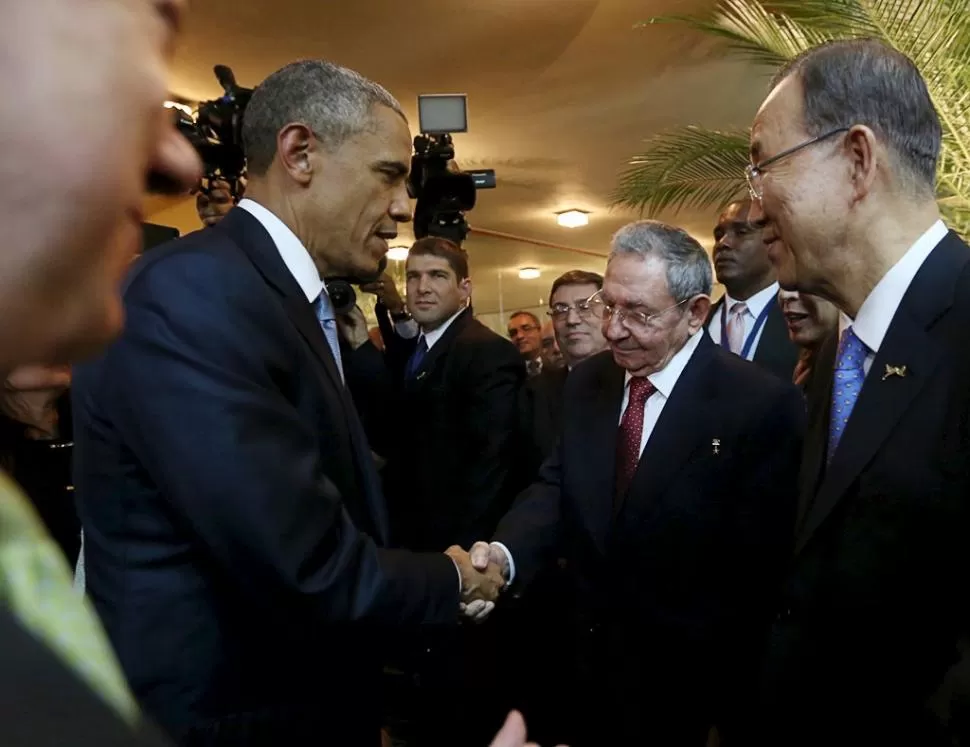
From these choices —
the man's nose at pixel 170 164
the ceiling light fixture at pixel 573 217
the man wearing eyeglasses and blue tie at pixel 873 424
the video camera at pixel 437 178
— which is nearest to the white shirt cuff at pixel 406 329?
the video camera at pixel 437 178

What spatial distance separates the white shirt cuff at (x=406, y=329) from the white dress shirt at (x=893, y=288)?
7.87 ft

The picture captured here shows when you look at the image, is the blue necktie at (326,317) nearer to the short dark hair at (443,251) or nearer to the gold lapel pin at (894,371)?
the gold lapel pin at (894,371)

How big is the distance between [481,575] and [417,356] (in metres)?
1.69

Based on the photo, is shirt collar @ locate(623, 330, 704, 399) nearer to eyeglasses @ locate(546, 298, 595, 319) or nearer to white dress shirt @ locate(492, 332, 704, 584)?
white dress shirt @ locate(492, 332, 704, 584)

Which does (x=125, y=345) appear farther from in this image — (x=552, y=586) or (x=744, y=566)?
(x=552, y=586)

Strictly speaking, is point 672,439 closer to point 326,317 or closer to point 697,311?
point 697,311

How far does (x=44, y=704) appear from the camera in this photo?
30 centimetres

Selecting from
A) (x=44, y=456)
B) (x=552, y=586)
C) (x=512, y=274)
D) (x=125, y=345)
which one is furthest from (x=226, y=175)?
(x=512, y=274)

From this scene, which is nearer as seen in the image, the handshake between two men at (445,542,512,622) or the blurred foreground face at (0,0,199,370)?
the blurred foreground face at (0,0,199,370)

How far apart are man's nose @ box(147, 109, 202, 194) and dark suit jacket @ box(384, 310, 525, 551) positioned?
2.61 metres

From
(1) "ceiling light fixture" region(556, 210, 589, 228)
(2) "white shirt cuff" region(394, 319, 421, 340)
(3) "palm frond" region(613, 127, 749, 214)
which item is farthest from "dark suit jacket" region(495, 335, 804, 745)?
(1) "ceiling light fixture" region(556, 210, 589, 228)

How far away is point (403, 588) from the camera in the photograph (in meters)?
1.44

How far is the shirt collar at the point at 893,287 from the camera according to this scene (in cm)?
143

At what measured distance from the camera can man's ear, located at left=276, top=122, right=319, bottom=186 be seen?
1.60 m
